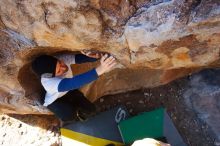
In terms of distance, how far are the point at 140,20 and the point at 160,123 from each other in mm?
907

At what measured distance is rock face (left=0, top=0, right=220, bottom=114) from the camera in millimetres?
1683

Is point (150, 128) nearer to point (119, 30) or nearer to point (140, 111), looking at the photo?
point (140, 111)

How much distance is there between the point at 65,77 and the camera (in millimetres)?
2141

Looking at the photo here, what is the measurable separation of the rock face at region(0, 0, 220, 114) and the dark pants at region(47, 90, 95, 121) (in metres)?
0.35

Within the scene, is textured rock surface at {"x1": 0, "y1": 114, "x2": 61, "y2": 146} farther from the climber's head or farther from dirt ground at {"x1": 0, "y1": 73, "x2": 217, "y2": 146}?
the climber's head

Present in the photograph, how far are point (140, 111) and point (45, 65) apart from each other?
815mm

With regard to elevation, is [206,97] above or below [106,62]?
below

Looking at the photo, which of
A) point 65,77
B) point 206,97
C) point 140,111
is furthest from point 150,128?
point 65,77

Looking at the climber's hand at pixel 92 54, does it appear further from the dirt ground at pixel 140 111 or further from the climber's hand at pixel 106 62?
the dirt ground at pixel 140 111

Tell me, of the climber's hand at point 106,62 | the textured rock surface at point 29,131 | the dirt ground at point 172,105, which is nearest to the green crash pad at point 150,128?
the dirt ground at point 172,105

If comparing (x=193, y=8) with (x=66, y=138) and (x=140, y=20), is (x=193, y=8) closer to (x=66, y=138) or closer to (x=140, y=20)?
(x=140, y=20)

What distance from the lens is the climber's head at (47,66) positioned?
2080mm

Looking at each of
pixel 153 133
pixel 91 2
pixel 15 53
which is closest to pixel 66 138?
pixel 153 133

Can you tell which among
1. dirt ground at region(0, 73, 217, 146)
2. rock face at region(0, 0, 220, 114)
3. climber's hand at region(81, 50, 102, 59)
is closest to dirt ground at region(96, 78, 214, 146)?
dirt ground at region(0, 73, 217, 146)
